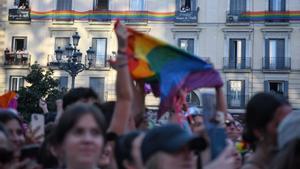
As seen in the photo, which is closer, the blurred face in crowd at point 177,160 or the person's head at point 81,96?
the blurred face in crowd at point 177,160

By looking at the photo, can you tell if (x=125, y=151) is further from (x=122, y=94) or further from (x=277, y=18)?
(x=277, y=18)

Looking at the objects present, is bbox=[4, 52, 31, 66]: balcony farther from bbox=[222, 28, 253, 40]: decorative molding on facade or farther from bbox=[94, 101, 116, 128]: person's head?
bbox=[94, 101, 116, 128]: person's head

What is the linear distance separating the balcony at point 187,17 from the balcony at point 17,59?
27.4 ft

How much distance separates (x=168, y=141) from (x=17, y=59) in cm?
2850

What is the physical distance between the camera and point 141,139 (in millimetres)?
3035

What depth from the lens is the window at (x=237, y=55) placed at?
29438 mm

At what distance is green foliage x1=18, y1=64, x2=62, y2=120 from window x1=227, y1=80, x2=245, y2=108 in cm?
908

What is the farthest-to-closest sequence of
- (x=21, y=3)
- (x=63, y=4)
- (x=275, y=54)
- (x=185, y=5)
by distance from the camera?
(x=21, y=3) → (x=63, y=4) → (x=185, y=5) → (x=275, y=54)

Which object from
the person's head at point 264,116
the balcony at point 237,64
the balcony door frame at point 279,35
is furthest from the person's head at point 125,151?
the balcony door frame at point 279,35

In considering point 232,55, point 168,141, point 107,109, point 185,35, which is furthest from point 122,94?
point 185,35

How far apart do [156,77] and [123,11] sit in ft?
85.6

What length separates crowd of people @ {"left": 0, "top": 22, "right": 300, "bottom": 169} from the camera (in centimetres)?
267

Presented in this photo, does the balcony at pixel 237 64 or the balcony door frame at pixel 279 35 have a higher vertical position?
the balcony door frame at pixel 279 35

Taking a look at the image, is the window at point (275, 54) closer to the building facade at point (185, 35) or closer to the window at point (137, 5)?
the building facade at point (185, 35)
